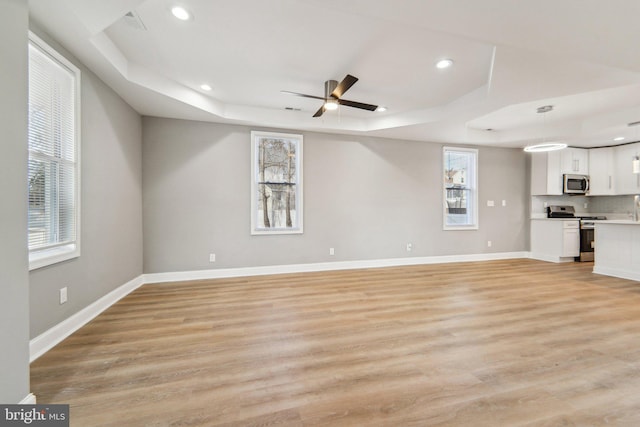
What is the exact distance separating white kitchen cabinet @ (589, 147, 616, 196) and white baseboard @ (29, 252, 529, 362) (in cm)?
215

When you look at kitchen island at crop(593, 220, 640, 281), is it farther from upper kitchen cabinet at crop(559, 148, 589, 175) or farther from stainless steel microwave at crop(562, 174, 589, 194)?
upper kitchen cabinet at crop(559, 148, 589, 175)

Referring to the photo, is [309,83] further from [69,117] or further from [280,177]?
[69,117]

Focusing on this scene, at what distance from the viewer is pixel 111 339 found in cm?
243

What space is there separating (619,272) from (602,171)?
2.84 meters

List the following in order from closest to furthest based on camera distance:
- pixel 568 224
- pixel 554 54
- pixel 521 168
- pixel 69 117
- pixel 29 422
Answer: pixel 29 422 < pixel 554 54 < pixel 69 117 < pixel 568 224 < pixel 521 168

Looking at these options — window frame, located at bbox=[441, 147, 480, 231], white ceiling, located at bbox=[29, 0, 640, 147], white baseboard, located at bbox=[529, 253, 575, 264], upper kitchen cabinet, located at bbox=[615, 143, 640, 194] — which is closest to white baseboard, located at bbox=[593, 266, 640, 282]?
white baseboard, located at bbox=[529, 253, 575, 264]

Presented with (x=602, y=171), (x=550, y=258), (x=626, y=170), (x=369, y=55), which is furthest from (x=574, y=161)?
(x=369, y=55)

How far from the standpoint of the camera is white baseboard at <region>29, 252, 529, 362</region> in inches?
90.2

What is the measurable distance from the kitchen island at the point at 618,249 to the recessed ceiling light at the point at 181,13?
681cm

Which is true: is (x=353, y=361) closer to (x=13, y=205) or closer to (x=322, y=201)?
(x=13, y=205)

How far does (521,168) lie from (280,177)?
585 centimetres

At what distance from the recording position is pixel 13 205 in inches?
56.4

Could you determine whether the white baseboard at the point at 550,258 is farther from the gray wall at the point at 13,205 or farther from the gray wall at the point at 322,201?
the gray wall at the point at 13,205

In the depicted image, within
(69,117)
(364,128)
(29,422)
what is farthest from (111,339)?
(364,128)
